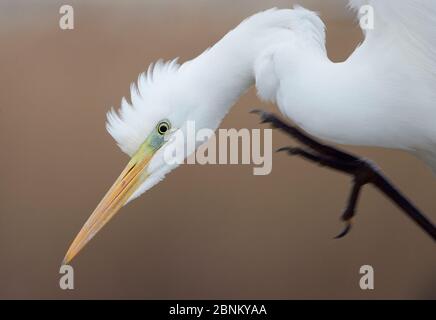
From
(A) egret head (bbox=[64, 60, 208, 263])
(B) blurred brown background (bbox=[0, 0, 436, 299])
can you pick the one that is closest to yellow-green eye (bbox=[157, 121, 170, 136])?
(A) egret head (bbox=[64, 60, 208, 263])

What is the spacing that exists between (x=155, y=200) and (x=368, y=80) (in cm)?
74

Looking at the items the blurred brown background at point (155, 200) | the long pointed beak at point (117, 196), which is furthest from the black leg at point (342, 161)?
the long pointed beak at point (117, 196)

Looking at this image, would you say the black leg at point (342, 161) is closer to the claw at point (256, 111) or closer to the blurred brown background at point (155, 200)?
the claw at point (256, 111)

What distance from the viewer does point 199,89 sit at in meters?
1.50

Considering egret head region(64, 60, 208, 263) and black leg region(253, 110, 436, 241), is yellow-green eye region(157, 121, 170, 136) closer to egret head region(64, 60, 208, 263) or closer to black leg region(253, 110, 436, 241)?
egret head region(64, 60, 208, 263)

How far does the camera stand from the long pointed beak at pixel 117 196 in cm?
159

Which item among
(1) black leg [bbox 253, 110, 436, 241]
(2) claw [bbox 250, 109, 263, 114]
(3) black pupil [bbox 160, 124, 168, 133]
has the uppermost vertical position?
(2) claw [bbox 250, 109, 263, 114]

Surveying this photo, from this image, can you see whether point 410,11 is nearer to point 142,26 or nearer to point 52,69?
point 142,26

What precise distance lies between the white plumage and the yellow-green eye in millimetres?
270

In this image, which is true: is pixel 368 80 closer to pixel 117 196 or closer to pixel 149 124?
pixel 149 124

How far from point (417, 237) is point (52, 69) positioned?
1.10m

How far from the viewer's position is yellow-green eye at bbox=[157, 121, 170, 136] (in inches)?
60.6

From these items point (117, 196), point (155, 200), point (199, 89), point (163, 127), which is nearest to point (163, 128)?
point (163, 127)

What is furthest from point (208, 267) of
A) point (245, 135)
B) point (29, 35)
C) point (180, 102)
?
point (29, 35)
